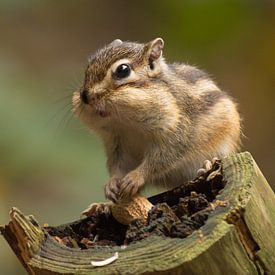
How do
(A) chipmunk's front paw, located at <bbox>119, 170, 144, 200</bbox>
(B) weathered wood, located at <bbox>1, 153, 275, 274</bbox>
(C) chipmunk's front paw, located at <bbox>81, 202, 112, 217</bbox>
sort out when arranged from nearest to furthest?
(B) weathered wood, located at <bbox>1, 153, 275, 274</bbox>, (C) chipmunk's front paw, located at <bbox>81, 202, 112, 217</bbox>, (A) chipmunk's front paw, located at <bbox>119, 170, 144, 200</bbox>

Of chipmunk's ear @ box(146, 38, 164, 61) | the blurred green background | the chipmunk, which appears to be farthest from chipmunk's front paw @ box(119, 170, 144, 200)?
the blurred green background

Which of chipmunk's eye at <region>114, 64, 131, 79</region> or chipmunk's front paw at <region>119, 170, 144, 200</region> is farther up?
chipmunk's eye at <region>114, 64, 131, 79</region>

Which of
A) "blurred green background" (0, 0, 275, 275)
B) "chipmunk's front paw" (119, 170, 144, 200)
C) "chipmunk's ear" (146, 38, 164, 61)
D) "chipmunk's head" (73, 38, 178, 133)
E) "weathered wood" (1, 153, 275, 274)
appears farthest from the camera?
"blurred green background" (0, 0, 275, 275)

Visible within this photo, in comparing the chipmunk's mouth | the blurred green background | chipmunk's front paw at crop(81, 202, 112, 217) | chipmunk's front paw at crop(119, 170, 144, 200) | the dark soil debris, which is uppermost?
the blurred green background

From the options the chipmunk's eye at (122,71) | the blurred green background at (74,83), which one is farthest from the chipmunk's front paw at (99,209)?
the blurred green background at (74,83)

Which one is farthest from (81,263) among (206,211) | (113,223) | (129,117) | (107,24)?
(107,24)

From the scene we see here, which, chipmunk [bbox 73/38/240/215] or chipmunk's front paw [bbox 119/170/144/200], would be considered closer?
chipmunk's front paw [bbox 119/170/144/200]

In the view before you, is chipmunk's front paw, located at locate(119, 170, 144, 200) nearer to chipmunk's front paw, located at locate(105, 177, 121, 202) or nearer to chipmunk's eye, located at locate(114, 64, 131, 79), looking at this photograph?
chipmunk's front paw, located at locate(105, 177, 121, 202)
